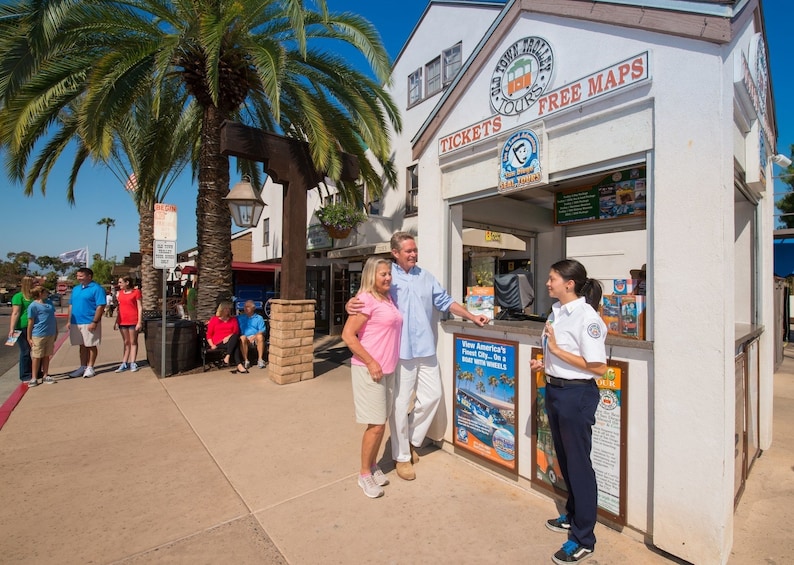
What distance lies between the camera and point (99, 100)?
641cm

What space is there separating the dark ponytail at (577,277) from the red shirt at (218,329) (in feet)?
20.8

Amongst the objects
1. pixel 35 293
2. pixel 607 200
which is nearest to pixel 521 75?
pixel 607 200

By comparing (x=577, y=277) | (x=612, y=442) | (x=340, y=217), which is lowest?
(x=612, y=442)

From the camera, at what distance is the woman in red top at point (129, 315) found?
715 centimetres

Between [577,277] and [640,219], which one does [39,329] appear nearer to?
[577,277]

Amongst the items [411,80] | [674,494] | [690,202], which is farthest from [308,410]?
[411,80]

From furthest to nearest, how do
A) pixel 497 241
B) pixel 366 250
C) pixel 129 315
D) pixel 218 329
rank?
pixel 366 250 < pixel 218 329 < pixel 129 315 < pixel 497 241

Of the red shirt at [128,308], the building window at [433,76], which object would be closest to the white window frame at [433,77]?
the building window at [433,76]

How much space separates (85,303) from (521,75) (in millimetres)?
7330

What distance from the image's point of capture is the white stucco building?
222 centimetres

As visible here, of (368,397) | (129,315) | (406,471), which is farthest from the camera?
(129,315)

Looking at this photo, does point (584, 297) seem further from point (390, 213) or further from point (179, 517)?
point (390, 213)

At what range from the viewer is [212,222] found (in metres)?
8.01

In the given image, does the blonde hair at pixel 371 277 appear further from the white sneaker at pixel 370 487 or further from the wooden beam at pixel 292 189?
the wooden beam at pixel 292 189
